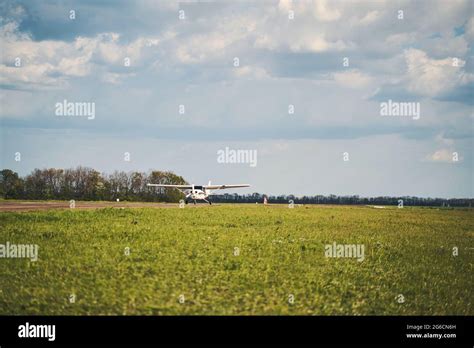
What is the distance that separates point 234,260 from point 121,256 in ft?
14.0

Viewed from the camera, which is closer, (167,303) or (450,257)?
(167,303)

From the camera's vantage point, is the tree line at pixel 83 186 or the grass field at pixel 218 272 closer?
the grass field at pixel 218 272

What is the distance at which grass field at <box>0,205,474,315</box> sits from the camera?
15039 millimetres

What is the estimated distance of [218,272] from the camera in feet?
58.0

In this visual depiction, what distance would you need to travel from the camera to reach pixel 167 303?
48.2 ft

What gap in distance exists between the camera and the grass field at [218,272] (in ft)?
49.3

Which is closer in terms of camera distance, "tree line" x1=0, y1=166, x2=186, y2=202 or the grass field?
the grass field

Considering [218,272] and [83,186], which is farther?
[83,186]
